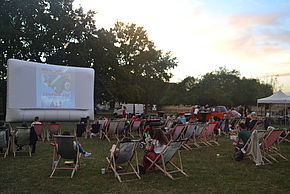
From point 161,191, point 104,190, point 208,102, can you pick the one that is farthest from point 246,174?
point 208,102

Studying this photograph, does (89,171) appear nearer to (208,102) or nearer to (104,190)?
(104,190)

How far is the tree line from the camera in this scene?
2275cm

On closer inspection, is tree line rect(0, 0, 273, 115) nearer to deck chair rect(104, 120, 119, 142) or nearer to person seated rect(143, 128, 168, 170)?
deck chair rect(104, 120, 119, 142)

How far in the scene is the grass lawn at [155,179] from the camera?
4781 mm

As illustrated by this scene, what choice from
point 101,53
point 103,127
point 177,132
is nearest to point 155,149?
point 177,132

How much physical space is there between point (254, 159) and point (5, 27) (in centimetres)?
1980

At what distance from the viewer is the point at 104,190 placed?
4.69m

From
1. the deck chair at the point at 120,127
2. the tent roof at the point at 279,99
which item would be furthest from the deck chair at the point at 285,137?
the tent roof at the point at 279,99

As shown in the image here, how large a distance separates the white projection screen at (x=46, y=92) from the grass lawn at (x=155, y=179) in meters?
8.78

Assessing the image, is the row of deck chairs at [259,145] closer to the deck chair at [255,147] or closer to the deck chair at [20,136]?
the deck chair at [255,147]

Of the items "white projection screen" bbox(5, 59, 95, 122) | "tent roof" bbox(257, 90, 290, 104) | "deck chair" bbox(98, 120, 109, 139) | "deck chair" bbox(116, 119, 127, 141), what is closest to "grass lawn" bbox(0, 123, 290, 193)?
"deck chair" bbox(116, 119, 127, 141)

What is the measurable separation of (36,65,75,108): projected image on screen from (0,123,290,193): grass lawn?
359 inches

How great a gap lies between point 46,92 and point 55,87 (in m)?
0.53

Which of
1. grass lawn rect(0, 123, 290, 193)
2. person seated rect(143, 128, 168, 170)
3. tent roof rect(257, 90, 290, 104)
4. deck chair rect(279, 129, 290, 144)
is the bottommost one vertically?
grass lawn rect(0, 123, 290, 193)
